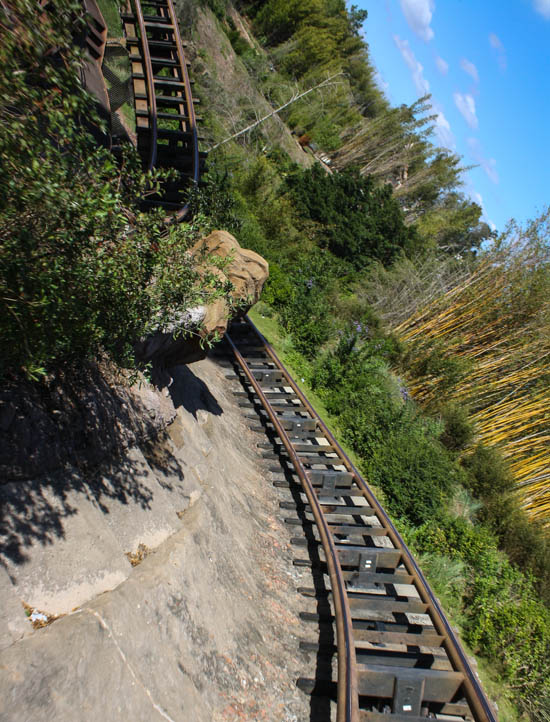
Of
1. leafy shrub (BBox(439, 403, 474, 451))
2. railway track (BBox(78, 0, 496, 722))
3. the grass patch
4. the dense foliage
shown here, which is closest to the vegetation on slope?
leafy shrub (BBox(439, 403, 474, 451))

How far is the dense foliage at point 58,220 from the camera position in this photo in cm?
261

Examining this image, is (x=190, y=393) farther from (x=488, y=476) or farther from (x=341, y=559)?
(x=488, y=476)

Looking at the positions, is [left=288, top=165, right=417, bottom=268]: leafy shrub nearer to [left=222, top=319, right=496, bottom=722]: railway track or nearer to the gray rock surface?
[left=222, top=319, right=496, bottom=722]: railway track

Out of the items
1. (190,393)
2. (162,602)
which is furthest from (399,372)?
(162,602)

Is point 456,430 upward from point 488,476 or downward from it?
upward

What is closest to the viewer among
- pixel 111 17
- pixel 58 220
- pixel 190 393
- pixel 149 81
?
pixel 58 220

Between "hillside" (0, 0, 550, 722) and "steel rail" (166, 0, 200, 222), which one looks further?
"steel rail" (166, 0, 200, 222)

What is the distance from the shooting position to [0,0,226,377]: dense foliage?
103 inches

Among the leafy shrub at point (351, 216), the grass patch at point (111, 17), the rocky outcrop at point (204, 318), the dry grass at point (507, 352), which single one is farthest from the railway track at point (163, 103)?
the leafy shrub at point (351, 216)

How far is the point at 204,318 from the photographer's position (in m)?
6.00

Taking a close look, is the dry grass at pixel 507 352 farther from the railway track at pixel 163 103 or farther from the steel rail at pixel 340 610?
the railway track at pixel 163 103

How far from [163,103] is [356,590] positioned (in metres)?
10.7

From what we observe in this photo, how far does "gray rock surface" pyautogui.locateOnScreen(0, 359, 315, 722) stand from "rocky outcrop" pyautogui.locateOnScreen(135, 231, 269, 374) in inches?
23.1

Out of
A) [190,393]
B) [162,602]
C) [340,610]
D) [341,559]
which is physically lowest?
[341,559]
